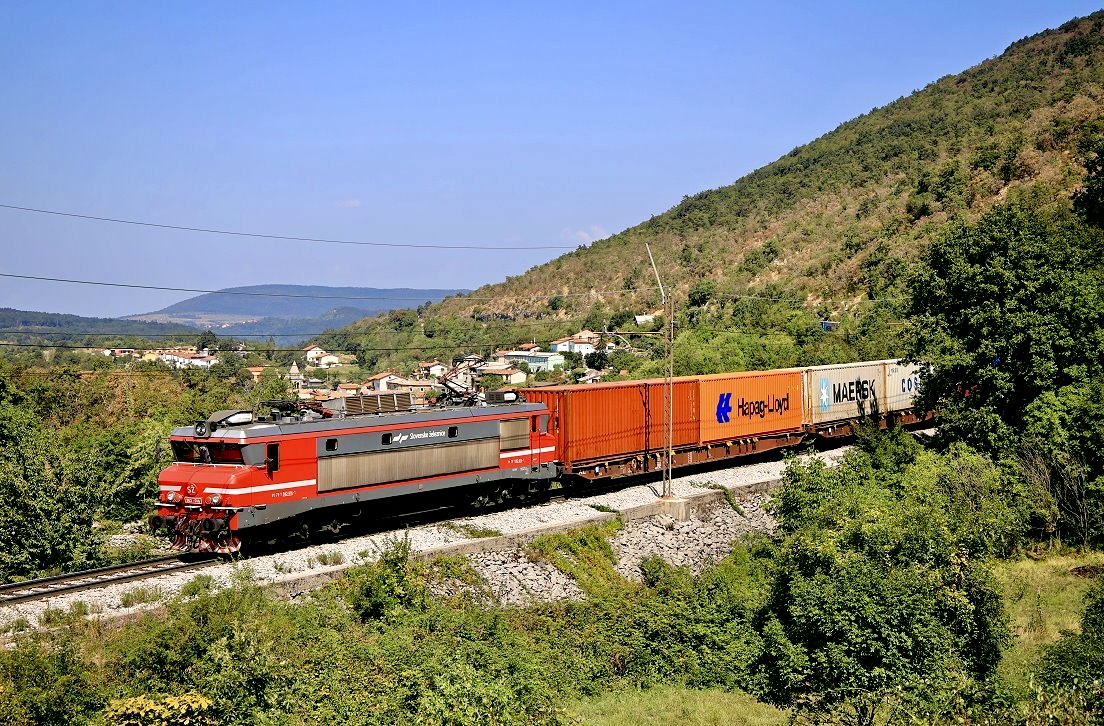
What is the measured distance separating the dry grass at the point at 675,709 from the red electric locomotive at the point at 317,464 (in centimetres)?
893

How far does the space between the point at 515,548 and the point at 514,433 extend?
410cm

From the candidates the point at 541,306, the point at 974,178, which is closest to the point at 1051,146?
the point at 974,178

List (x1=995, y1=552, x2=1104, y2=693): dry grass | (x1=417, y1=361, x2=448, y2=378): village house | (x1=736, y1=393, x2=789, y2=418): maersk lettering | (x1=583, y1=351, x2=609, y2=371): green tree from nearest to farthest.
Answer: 1. (x1=995, y1=552, x2=1104, y2=693): dry grass
2. (x1=736, y1=393, x2=789, y2=418): maersk lettering
3. (x1=583, y1=351, x2=609, y2=371): green tree
4. (x1=417, y1=361, x2=448, y2=378): village house

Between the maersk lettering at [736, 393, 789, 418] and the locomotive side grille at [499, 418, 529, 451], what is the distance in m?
11.0

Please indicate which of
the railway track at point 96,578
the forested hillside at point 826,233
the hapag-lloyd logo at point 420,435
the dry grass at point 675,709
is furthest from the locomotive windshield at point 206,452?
the forested hillside at point 826,233

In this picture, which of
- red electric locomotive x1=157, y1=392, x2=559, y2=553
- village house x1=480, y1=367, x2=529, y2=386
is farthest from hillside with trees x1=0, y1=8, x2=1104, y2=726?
village house x1=480, y1=367, x2=529, y2=386

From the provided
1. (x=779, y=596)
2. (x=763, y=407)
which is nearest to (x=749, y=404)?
(x=763, y=407)

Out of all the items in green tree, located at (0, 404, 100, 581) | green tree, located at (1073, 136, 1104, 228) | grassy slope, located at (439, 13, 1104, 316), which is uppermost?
grassy slope, located at (439, 13, 1104, 316)

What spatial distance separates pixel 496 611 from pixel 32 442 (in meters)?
16.7

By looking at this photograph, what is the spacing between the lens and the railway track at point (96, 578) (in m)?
18.5

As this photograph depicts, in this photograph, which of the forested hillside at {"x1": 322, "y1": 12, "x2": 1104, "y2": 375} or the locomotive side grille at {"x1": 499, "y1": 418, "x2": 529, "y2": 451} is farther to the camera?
the forested hillside at {"x1": 322, "y1": 12, "x2": 1104, "y2": 375}

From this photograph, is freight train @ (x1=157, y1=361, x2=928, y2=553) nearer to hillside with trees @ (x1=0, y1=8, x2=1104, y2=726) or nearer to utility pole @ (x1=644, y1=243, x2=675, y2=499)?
utility pole @ (x1=644, y1=243, x2=675, y2=499)

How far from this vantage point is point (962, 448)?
30188 mm

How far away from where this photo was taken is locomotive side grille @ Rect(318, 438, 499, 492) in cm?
2264
